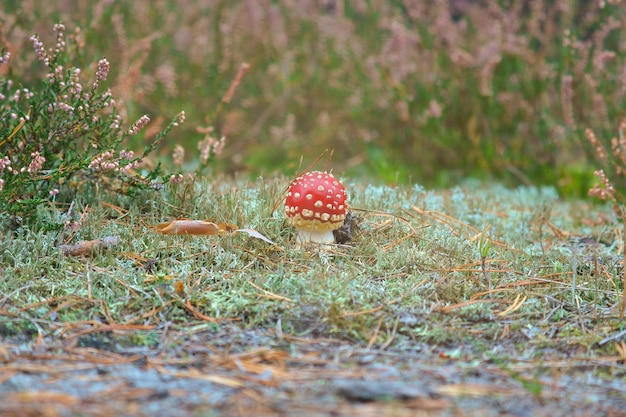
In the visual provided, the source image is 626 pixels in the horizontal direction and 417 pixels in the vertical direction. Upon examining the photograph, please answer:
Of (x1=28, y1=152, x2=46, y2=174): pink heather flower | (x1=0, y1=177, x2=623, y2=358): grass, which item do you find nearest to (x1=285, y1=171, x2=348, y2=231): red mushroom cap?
(x1=0, y1=177, x2=623, y2=358): grass

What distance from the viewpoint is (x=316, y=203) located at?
9.14 ft

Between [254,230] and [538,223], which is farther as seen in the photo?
[538,223]

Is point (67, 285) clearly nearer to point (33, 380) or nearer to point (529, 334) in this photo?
point (33, 380)

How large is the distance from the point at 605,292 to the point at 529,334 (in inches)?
19.9

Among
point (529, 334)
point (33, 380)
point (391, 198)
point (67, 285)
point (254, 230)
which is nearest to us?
point (33, 380)

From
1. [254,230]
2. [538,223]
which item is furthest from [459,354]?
[538,223]

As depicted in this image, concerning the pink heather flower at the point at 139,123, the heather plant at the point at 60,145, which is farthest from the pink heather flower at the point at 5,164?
the pink heather flower at the point at 139,123

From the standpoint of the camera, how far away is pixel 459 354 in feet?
7.30

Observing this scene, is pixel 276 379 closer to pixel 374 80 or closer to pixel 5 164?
pixel 5 164

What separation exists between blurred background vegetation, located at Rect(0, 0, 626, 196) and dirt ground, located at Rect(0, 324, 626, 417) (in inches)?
102

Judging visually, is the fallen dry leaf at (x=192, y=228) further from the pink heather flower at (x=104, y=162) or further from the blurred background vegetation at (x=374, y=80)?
the blurred background vegetation at (x=374, y=80)

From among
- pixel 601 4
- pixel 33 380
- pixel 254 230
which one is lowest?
pixel 33 380

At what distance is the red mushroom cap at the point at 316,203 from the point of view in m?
2.79

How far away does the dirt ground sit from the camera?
178 centimetres
